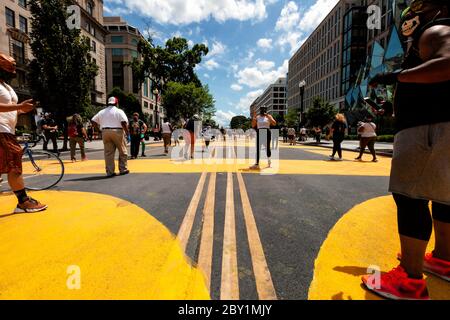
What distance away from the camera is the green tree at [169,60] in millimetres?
48781

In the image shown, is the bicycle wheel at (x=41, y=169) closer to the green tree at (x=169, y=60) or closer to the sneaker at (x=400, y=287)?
the sneaker at (x=400, y=287)

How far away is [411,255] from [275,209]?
221cm

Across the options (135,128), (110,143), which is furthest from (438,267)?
(135,128)

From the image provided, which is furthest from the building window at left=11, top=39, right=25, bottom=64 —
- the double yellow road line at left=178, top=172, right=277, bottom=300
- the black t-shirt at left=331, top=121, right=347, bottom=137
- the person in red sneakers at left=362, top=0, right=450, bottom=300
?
the person in red sneakers at left=362, top=0, right=450, bottom=300

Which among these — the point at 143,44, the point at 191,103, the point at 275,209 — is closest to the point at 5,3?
the point at 143,44

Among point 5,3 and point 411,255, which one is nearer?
point 411,255

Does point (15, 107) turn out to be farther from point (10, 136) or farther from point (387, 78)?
point (387, 78)

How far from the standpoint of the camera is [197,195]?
4.84 meters

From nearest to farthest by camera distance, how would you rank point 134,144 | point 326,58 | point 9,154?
point 9,154, point 134,144, point 326,58

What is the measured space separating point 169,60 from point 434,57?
5231cm

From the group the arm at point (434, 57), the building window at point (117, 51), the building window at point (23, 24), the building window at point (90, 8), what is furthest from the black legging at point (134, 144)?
the building window at point (117, 51)

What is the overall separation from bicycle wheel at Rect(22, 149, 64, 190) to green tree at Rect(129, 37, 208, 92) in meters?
46.8

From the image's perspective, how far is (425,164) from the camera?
1.82m
